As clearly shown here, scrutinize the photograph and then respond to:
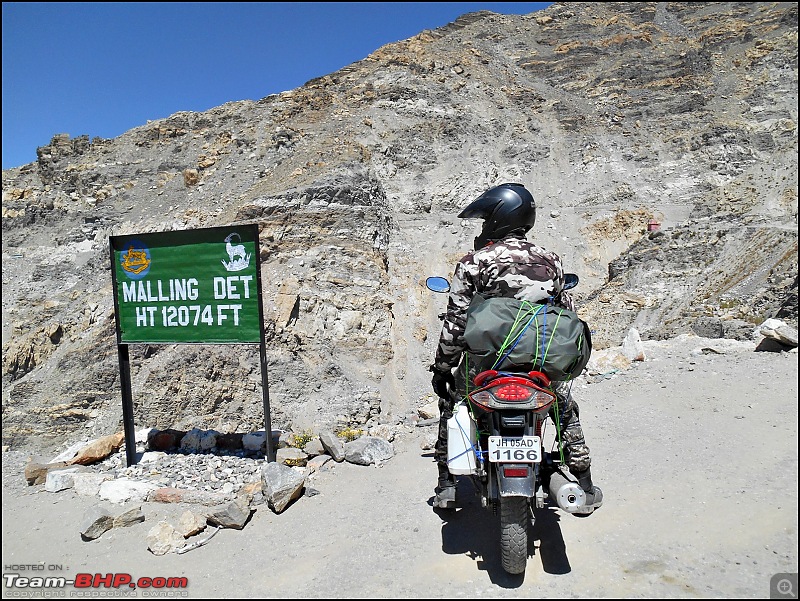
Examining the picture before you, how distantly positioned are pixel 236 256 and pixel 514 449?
4.24m

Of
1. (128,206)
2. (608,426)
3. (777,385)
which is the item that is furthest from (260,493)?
(128,206)

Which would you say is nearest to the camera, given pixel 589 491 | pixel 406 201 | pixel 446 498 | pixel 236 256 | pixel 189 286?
pixel 589 491

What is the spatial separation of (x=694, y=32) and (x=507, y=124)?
17.0 metres

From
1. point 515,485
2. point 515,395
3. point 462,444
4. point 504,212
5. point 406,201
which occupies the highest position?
point 406,201

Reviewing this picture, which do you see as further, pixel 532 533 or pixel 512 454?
pixel 532 533

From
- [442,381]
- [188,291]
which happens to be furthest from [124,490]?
[442,381]

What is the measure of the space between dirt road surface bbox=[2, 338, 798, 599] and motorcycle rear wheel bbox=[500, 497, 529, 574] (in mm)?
141

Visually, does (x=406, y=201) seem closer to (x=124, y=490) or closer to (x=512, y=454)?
(x=124, y=490)

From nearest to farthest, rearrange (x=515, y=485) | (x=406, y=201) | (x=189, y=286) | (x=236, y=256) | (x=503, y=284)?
(x=515, y=485)
(x=503, y=284)
(x=236, y=256)
(x=189, y=286)
(x=406, y=201)

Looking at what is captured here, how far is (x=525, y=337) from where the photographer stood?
3.00 meters

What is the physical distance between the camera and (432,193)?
73.2ft

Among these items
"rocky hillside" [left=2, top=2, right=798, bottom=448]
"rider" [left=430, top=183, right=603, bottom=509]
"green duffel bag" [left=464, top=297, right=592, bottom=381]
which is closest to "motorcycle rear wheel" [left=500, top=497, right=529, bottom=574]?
"rider" [left=430, top=183, right=603, bottom=509]

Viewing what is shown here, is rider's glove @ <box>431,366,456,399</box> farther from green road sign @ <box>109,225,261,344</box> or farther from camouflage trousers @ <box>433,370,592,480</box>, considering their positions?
green road sign @ <box>109,225,261,344</box>

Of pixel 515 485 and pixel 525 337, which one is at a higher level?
pixel 525 337
